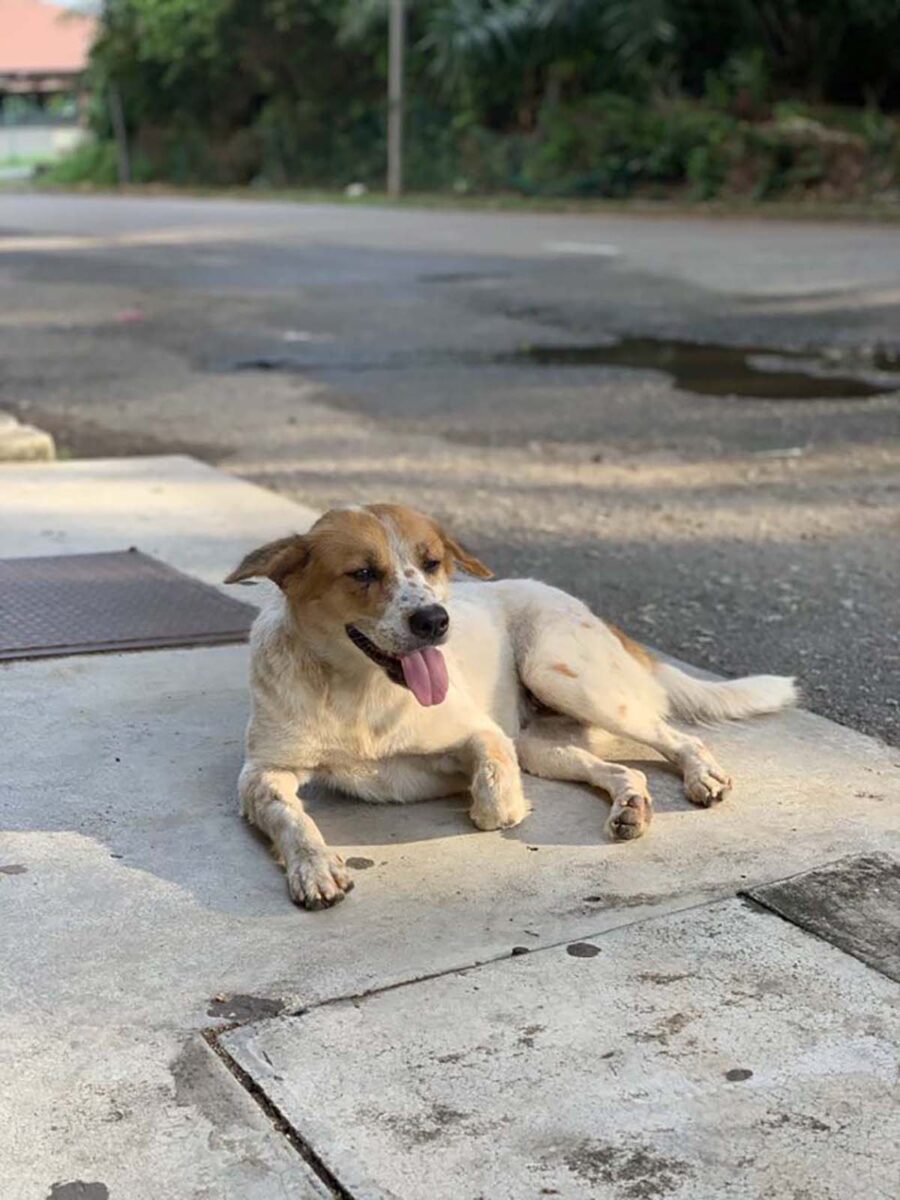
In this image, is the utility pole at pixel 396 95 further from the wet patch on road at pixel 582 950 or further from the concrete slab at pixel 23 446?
the wet patch on road at pixel 582 950

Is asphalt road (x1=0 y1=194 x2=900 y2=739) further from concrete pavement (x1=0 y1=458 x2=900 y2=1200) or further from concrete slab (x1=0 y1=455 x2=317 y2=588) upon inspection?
concrete pavement (x1=0 y1=458 x2=900 y2=1200)

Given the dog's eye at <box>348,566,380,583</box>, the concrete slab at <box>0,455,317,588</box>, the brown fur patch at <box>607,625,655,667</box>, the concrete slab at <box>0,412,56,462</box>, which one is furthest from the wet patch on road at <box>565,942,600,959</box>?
the concrete slab at <box>0,412,56,462</box>

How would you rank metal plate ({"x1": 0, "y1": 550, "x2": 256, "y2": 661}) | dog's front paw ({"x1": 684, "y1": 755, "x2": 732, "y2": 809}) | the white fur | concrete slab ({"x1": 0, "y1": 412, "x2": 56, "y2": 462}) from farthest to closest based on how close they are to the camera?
concrete slab ({"x1": 0, "y1": 412, "x2": 56, "y2": 462}) → metal plate ({"x1": 0, "y1": 550, "x2": 256, "y2": 661}) → dog's front paw ({"x1": 684, "y1": 755, "x2": 732, "y2": 809}) → the white fur

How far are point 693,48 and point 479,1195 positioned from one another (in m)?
34.8

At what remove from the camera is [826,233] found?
20.8 meters

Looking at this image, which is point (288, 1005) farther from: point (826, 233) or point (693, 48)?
point (693, 48)

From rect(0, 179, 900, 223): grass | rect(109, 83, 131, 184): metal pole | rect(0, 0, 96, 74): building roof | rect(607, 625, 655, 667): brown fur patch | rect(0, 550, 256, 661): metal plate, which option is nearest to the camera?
rect(607, 625, 655, 667): brown fur patch

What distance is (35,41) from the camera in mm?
82562

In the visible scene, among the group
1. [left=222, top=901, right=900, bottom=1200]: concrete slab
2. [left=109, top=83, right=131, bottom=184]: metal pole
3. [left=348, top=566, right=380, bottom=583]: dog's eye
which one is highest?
[left=109, top=83, right=131, bottom=184]: metal pole

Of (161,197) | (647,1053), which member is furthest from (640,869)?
(161,197)

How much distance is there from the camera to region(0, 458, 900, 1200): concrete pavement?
7.95ft

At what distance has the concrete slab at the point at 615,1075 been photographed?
2.38 m

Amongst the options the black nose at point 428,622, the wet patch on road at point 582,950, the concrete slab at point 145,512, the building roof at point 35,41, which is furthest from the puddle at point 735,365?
the building roof at point 35,41

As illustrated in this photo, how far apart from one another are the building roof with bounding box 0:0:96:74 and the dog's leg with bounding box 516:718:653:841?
80182 mm
